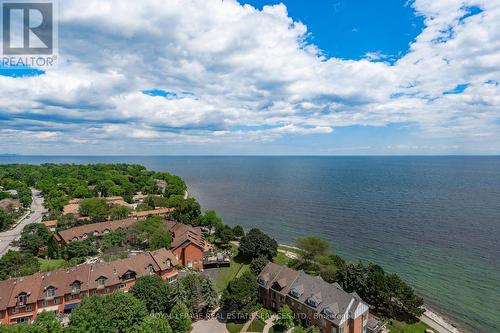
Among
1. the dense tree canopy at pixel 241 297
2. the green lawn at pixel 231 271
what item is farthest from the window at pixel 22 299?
the green lawn at pixel 231 271

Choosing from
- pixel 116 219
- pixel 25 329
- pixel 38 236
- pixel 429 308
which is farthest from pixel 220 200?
pixel 25 329

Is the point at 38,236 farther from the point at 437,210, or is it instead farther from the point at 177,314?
the point at 437,210

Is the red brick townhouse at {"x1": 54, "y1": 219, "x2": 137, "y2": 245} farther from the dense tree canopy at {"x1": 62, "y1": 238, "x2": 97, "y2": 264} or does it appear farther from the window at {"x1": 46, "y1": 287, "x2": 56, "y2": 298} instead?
the window at {"x1": 46, "y1": 287, "x2": 56, "y2": 298}

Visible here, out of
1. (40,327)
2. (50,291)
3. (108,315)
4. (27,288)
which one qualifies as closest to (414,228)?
(108,315)

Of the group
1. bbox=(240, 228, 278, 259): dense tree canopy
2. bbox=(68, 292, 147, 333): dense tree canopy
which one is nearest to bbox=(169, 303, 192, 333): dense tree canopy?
bbox=(68, 292, 147, 333): dense tree canopy

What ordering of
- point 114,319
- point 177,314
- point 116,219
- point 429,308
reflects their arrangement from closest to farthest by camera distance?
point 114,319, point 177,314, point 429,308, point 116,219

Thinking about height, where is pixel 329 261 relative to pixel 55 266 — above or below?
above

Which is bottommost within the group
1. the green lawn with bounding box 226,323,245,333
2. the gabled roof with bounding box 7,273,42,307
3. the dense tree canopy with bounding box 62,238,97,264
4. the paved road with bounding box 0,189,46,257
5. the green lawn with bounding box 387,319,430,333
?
the paved road with bounding box 0,189,46,257
